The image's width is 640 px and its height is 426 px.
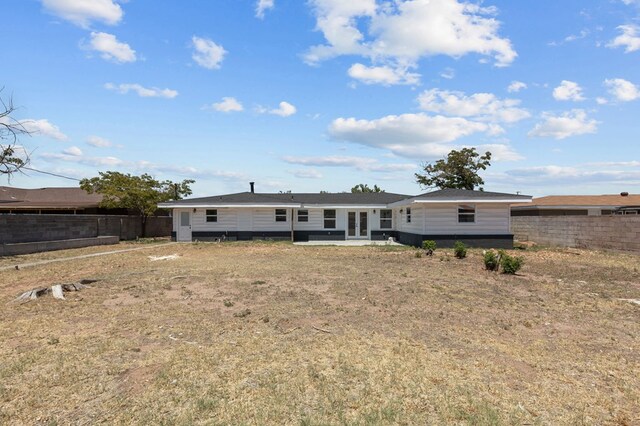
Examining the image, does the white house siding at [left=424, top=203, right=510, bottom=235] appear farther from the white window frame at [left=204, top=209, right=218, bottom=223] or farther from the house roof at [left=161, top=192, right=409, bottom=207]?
the white window frame at [left=204, top=209, right=218, bottom=223]

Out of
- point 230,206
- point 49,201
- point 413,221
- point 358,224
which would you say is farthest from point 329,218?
point 49,201

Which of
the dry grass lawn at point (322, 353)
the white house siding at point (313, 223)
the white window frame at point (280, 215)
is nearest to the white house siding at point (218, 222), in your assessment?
the white window frame at point (280, 215)

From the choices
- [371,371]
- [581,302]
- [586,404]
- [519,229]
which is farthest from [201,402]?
[519,229]

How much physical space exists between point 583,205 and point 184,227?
30481 millimetres

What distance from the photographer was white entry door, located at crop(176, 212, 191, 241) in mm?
27453

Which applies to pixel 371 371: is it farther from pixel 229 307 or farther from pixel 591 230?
pixel 591 230

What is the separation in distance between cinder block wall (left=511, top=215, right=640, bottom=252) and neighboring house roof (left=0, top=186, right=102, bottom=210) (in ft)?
109

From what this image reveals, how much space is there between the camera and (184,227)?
27516mm

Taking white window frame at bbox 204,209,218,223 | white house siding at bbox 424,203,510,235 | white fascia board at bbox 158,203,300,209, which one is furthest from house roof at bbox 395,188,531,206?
white window frame at bbox 204,209,218,223

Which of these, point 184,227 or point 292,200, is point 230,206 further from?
point 292,200

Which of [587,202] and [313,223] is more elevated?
[587,202]

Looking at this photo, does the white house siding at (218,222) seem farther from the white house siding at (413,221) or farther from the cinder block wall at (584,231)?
the cinder block wall at (584,231)

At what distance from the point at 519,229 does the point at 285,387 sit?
26.5 meters

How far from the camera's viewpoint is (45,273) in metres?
12.5
